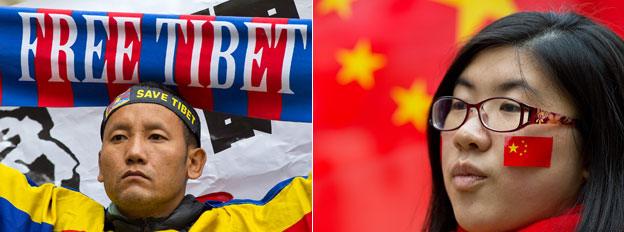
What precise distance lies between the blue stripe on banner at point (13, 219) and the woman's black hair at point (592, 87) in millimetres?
1867

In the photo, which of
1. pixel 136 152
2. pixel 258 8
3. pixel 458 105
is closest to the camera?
pixel 458 105

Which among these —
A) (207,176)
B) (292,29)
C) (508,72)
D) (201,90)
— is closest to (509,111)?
(508,72)

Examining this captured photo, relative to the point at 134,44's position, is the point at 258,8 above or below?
above

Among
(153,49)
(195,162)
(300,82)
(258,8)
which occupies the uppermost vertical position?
(258,8)

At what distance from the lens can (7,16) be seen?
9.47 ft

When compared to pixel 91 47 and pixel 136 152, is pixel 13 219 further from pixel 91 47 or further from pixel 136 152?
pixel 91 47

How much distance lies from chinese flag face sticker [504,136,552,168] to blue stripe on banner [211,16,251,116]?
5.57ft

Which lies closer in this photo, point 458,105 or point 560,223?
point 560,223

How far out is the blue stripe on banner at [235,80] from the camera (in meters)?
2.89

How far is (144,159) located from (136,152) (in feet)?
0.11

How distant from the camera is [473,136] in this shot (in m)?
1.31

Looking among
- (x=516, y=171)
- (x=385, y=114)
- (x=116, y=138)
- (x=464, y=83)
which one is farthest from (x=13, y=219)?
(x=516, y=171)

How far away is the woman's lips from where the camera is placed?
131cm

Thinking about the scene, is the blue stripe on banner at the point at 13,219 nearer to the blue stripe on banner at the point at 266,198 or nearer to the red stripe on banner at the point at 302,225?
the blue stripe on banner at the point at 266,198
